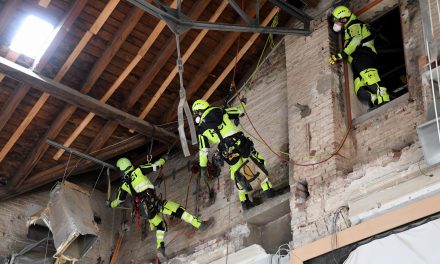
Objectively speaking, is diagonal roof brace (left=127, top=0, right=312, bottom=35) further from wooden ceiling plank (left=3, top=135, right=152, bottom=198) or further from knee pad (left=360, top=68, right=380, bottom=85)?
wooden ceiling plank (left=3, top=135, right=152, bottom=198)

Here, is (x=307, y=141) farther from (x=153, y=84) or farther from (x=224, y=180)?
(x=153, y=84)

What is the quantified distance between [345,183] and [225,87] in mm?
3764

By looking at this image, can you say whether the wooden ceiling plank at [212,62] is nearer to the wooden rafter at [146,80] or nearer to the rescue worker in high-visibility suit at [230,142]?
the wooden rafter at [146,80]

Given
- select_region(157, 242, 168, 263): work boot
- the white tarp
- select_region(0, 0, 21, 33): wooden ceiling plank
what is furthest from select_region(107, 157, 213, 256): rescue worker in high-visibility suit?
the white tarp

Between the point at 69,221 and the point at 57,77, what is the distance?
2.20 m

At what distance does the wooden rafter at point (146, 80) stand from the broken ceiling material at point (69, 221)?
34.5 inches

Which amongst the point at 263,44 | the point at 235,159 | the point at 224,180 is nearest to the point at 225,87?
the point at 263,44

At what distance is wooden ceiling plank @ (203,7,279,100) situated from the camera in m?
10.9

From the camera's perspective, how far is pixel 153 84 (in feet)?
37.0

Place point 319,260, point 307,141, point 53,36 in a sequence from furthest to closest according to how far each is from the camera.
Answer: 1. point 53,36
2. point 307,141
3. point 319,260

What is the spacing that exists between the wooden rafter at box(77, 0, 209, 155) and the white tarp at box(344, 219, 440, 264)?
4.72 meters

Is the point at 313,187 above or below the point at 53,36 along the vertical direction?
below

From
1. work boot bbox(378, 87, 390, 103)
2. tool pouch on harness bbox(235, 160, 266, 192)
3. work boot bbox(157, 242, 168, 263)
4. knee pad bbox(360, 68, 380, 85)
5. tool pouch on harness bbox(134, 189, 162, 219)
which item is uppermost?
knee pad bbox(360, 68, 380, 85)

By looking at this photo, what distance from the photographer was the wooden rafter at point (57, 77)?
392 inches
